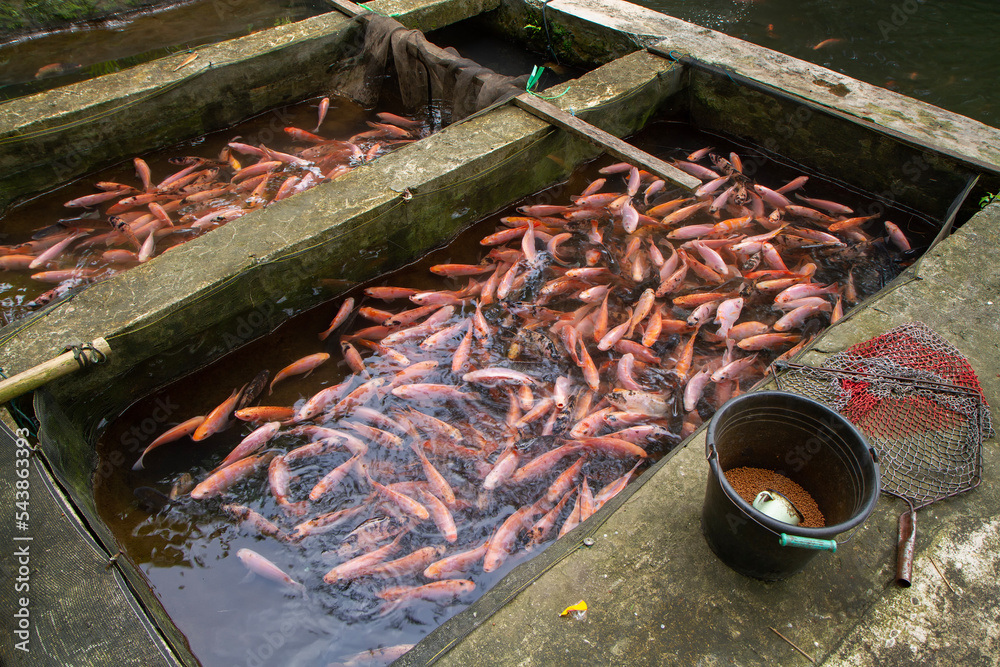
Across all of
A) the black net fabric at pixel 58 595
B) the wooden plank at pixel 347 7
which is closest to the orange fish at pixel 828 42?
the wooden plank at pixel 347 7

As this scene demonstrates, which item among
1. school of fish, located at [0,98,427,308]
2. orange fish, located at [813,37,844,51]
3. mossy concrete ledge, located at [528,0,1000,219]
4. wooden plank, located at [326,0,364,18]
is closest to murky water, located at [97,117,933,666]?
mossy concrete ledge, located at [528,0,1000,219]

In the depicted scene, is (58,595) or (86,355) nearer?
(58,595)

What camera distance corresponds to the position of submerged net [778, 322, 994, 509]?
2.83 metres

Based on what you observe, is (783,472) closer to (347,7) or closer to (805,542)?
(805,542)

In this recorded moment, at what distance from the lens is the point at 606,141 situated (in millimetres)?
4879

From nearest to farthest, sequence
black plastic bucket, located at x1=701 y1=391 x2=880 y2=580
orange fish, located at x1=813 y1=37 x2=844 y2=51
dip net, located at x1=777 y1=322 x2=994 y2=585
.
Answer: black plastic bucket, located at x1=701 y1=391 x2=880 y2=580, dip net, located at x1=777 y1=322 x2=994 y2=585, orange fish, located at x1=813 y1=37 x2=844 y2=51

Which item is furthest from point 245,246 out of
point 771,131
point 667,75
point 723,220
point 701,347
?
point 771,131

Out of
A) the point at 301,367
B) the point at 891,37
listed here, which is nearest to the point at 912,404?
the point at 301,367

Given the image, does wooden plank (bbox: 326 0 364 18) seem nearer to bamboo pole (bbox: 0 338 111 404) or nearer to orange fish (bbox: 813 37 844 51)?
bamboo pole (bbox: 0 338 111 404)

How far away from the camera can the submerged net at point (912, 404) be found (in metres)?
2.83

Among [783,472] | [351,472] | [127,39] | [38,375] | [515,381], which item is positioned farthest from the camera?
[127,39]

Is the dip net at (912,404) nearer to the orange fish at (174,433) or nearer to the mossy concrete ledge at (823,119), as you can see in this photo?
the mossy concrete ledge at (823,119)

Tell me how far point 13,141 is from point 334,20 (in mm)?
3756

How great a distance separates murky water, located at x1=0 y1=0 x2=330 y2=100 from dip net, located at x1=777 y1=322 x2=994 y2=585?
8.39 meters
